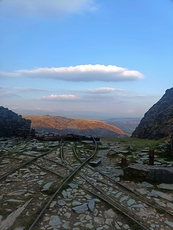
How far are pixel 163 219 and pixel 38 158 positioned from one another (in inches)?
329

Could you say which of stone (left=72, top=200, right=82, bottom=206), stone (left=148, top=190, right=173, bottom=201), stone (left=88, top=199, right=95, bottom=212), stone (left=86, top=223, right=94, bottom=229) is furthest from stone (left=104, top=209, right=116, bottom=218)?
stone (left=148, top=190, right=173, bottom=201)

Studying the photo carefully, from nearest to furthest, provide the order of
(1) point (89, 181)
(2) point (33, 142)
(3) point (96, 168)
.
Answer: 1. (1) point (89, 181)
2. (3) point (96, 168)
3. (2) point (33, 142)

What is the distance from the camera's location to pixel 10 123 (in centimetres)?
2155

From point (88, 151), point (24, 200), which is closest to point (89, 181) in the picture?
point (24, 200)

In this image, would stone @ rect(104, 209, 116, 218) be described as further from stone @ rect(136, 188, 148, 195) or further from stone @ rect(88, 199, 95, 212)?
stone @ rect(136, 188, 148, 195)

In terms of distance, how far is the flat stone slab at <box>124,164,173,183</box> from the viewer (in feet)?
→ 29.0

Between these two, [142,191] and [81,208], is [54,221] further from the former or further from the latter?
[142,191]

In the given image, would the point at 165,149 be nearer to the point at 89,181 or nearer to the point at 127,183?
the point at 127,183

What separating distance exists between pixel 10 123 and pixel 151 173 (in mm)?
16997

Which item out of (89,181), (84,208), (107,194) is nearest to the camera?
(84,208)

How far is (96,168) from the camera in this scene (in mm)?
11086

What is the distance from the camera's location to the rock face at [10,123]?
20.7 m

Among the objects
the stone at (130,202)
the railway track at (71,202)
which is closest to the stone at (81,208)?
the railway track at (71,202)

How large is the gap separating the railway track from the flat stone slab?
1119 mm
